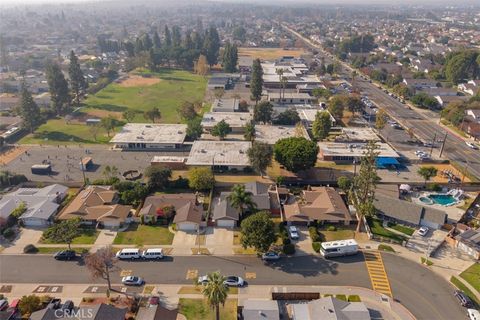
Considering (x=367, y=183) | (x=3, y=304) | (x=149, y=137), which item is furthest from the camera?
(x=149, y=137)

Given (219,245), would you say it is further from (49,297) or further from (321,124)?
(321,124)

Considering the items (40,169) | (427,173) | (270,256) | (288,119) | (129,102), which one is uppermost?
(427,173)

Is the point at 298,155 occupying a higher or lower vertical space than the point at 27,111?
higher

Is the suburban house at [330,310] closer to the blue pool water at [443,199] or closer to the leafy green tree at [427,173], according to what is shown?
the blue pool water at [443,199]

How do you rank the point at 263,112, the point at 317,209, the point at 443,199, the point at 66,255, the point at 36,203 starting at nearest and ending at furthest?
the point at 66,255 < the point at 317,209 < the point at 36,203 < the point at 443,199 < the point at 263,112

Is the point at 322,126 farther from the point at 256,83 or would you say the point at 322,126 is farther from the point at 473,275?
the point at 473,275

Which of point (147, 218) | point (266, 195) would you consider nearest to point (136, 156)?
point (147, 218)

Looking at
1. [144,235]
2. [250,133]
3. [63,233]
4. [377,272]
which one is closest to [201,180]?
[144,235]
